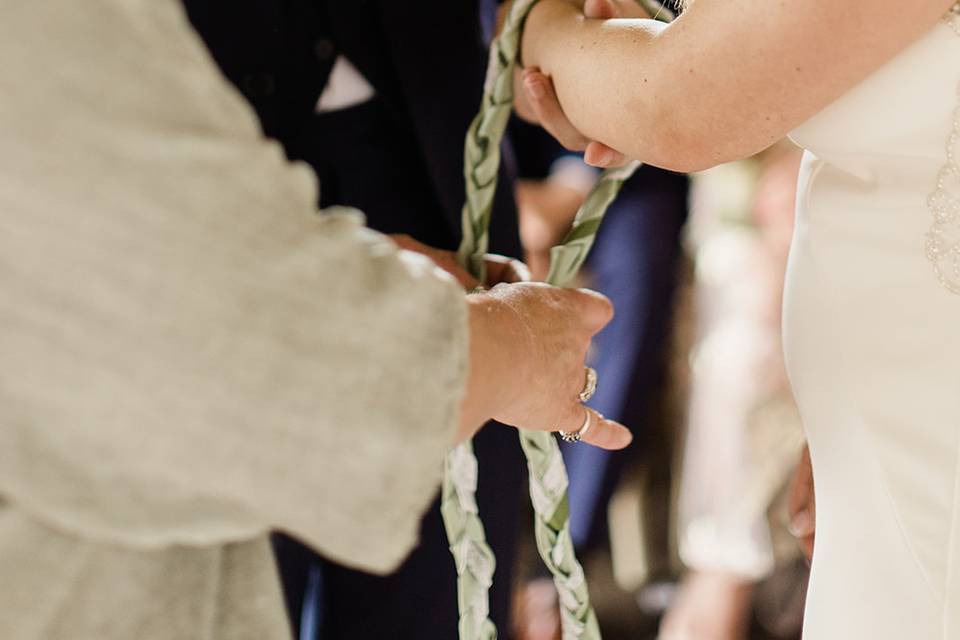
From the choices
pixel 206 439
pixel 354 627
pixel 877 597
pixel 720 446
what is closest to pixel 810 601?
pixel 877 597

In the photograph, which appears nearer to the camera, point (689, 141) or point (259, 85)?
point (689, 141)

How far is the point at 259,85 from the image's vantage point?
886 mm

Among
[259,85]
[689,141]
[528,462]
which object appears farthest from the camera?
[259,85]

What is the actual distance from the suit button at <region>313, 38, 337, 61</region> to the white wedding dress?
0.41 meters

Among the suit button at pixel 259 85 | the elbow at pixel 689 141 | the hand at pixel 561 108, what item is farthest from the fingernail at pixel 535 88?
the suit button at pixel 259 85

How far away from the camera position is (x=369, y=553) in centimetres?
50

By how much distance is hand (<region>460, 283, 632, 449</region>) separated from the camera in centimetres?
56

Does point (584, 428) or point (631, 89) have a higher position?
point (631, 89)

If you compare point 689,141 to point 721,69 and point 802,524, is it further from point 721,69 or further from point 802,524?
point 802,524

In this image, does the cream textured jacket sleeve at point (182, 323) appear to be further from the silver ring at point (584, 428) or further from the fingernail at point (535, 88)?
the fingernail at point (535, 88)

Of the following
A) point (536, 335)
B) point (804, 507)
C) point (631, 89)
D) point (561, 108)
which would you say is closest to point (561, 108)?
point (561, 108)

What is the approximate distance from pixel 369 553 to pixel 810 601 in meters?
0.46

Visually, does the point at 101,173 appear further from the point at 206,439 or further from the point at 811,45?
the point at 811,45

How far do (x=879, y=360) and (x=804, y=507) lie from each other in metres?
0.19
